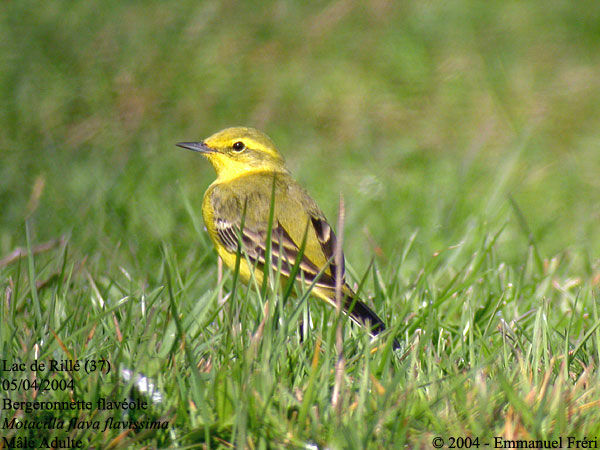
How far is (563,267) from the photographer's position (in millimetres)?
5836

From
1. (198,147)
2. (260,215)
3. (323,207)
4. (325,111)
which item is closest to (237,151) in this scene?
(198,147)

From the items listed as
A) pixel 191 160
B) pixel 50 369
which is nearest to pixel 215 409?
pixel 50 369

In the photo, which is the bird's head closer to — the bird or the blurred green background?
the bird

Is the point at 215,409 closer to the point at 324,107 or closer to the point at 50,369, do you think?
the point at 50,369

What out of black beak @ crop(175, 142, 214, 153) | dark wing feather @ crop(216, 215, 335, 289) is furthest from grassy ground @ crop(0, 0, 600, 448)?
black beak @ crop(175, 142, 214, 153)

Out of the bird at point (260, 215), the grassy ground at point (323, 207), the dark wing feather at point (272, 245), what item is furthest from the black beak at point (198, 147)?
the dark wing feather at point (272, 245)

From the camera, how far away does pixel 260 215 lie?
5426 millimetres

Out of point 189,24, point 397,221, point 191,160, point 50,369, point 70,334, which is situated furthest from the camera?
point 189,24

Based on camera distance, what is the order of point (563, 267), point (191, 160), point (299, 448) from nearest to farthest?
1. point (299, 448)
2. point (563, 267)
3. point (191, 160)

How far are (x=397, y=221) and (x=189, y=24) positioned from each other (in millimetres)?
3811

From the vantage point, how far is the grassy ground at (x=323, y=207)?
128 inches

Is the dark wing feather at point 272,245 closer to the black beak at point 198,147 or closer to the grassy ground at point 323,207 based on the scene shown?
the grassy ground at point 323,207

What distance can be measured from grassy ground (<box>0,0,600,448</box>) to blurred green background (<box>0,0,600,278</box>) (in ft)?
0.09

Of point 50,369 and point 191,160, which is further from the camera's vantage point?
point 191,160
